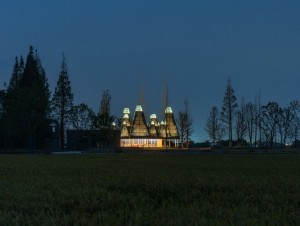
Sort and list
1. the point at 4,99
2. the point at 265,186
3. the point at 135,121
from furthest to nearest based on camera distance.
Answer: the point at 135,121
the point at 4,99
the point at 265,186

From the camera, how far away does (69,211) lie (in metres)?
5.45

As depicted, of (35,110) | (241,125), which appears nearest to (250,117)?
(241,125)

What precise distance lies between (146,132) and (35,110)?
3945cm

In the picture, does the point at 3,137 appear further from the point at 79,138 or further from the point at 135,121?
the point at 135,121

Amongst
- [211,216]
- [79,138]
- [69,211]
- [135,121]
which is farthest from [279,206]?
[135,121]

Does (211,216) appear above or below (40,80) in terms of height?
below

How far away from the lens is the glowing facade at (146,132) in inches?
3730

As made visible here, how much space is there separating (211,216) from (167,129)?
92.8 meters

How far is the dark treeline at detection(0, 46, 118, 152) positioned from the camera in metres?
56.1

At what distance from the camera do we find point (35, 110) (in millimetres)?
57156

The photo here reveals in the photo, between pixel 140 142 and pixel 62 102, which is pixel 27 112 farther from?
pixel 140 142

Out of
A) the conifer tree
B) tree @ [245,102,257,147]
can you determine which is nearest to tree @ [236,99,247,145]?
tree @ [245,102,257,147]

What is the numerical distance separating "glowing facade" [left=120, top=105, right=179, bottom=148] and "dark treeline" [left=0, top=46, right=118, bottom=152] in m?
8.76

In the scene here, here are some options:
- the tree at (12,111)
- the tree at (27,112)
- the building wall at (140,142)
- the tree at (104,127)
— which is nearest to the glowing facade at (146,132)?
the building wall at (140,142)
